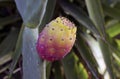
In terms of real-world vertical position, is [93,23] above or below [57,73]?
above

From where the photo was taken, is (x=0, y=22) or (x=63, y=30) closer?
(x=63, y=30)

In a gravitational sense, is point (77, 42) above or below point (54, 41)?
below

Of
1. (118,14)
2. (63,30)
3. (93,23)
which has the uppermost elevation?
(63,30)

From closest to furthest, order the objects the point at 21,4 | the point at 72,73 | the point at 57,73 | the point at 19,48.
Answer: the point at 21,4
the point at 19,48
the point at 72,73
the point at 57,73

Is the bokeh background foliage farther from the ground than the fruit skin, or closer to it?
closer to it

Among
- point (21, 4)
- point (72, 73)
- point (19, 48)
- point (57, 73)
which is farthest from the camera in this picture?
point (57, 73)

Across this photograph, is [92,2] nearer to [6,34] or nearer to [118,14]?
[118,14]

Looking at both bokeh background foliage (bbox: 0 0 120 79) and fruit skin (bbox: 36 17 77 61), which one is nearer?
fruit skin (bbox: 36 17 77 61)

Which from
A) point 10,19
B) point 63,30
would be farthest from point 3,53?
point 63,30

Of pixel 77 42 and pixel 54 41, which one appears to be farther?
pixel 77 42

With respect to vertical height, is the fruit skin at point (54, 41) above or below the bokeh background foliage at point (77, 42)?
above

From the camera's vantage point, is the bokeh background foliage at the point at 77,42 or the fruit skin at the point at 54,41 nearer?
the fruit skin at the point at 54,41
